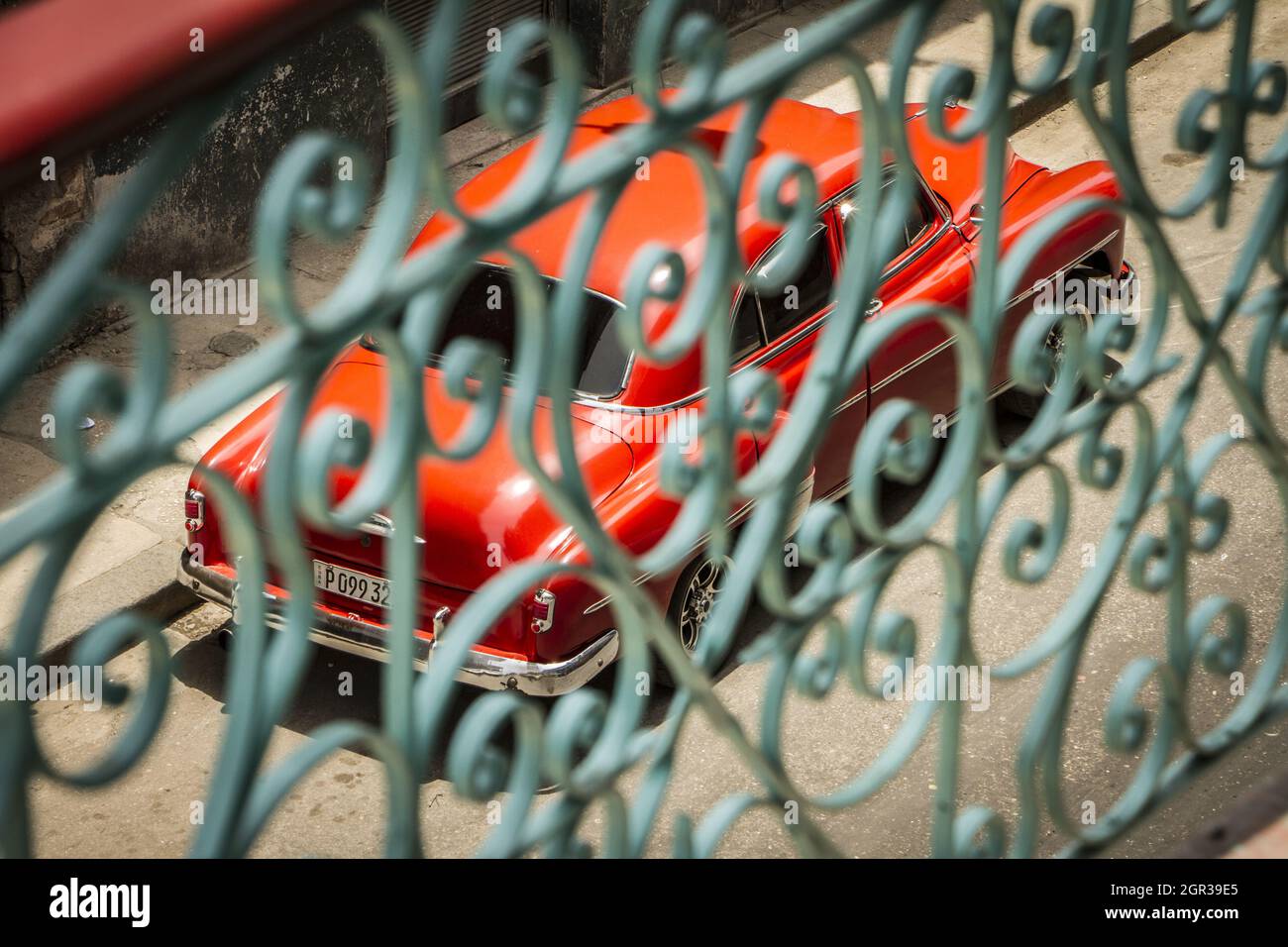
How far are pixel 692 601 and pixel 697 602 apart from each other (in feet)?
0.12

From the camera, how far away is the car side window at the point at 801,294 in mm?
6555

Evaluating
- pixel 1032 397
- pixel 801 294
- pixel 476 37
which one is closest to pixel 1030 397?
pixel 1032 397

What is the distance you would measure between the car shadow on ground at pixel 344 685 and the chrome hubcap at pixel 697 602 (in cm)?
25

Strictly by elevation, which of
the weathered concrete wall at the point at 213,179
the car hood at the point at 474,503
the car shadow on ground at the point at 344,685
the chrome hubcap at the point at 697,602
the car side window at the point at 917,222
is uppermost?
the weathered concrete wall at the point at 213,179

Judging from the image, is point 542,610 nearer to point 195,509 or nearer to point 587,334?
point 587,334

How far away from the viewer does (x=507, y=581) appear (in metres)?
1.54

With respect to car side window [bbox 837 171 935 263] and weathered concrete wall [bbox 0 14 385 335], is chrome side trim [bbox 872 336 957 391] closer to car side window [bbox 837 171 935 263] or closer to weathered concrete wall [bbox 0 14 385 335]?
car side window [bbox 837 171 935 263]

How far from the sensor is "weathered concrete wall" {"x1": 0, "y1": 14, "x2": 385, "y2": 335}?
8.23 m

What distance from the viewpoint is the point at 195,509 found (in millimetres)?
6418

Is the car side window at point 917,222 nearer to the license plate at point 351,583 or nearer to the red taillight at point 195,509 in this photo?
the license plate at point 351,583

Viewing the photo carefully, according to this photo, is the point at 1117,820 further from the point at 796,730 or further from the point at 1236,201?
the point at 1236,201

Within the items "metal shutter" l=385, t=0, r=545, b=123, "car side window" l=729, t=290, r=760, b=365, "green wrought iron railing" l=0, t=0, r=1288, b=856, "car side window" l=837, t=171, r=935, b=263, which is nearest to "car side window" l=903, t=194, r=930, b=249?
"car side window" l=837, t=171, r=935, b=263

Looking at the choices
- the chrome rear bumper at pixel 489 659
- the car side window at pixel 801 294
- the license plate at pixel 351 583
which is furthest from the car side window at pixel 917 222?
the license plate at pixel 351 583

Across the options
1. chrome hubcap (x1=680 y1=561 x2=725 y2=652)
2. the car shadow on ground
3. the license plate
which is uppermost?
the license plate
